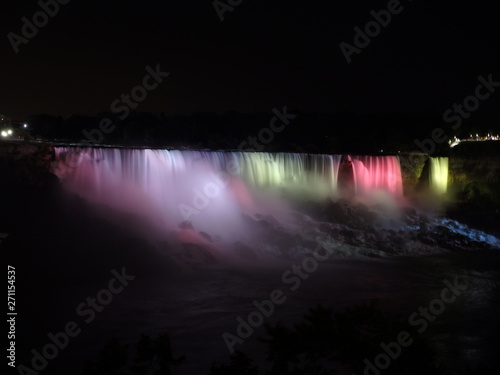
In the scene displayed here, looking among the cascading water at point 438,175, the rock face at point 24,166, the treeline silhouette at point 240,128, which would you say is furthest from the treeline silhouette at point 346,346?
the treeline silhouette at point 240,128

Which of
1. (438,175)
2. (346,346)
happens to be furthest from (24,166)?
(438,175)

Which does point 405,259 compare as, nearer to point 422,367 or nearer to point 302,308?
point 302,308

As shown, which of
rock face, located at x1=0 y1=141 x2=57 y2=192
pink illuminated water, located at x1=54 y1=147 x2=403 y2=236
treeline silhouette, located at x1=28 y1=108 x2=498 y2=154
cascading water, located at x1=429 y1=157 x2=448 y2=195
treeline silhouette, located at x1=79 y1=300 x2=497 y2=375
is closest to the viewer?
treeline silhouette, located at x1=79 y1=300 x2=497 y2=375

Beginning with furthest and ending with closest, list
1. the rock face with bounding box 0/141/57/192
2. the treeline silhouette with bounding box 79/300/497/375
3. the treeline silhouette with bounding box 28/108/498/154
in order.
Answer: the treeline silhouette with bounding box 28/108/498/154 → the rock face with bounding box 0/141/57/192 → the treeline silhouette with bounding box 79/300/497/375

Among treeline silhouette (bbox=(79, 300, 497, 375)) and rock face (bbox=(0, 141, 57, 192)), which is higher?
rock face (bbox=(0, 141, 57, 192))

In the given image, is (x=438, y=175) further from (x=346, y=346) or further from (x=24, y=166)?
(x=346, y=346)

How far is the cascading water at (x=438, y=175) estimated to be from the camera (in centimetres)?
3378

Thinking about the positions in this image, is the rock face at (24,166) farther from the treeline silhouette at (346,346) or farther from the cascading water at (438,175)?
the cascading water at (438,175)

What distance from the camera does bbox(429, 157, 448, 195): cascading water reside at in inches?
1330

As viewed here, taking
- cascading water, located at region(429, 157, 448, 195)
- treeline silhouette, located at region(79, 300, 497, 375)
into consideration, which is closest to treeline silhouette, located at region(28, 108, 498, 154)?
cascading water, located at region(429, 157, 448, 195)

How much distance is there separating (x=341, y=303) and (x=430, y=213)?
56.0 feet

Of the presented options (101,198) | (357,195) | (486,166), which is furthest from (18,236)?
(486,166)

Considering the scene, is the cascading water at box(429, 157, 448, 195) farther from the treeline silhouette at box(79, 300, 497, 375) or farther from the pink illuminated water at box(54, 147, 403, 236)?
the treeline silhouette at box(79, 300, 497, 375)

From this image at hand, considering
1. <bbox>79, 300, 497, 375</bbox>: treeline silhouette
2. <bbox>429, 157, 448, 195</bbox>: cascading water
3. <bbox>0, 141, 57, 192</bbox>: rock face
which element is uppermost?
<bbox>0, 141, 57, 192</bbox>: rock face
